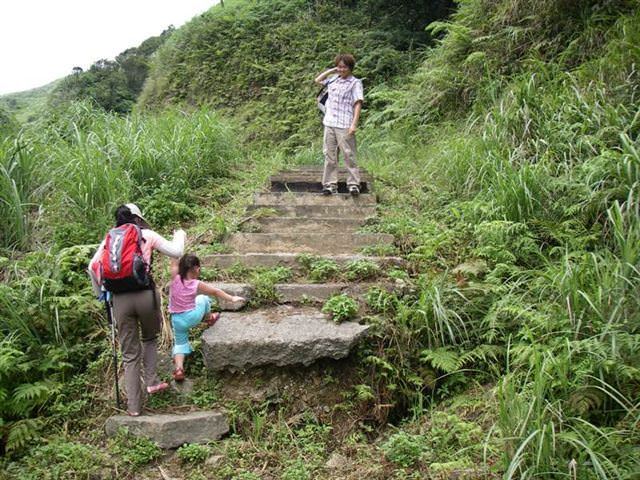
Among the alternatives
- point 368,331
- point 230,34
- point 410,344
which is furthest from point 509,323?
point 230,34

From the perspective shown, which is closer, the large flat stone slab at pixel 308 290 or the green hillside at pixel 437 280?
the green hillside at pixel 437 280

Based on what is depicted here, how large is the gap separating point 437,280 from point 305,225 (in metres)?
2.09

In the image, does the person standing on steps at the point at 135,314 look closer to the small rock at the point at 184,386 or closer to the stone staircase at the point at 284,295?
the small rock at the point at 184,386

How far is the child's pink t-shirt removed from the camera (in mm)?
3953

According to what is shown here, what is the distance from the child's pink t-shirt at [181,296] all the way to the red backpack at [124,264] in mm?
364

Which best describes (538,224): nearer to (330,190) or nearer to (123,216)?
(330,190)

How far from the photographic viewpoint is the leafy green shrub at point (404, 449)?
3.09m

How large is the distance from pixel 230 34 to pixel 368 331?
49.8ft

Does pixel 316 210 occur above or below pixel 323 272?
above

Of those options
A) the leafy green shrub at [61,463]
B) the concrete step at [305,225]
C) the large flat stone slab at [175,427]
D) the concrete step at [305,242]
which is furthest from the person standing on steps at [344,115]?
the leafy green shrub at [61,463]

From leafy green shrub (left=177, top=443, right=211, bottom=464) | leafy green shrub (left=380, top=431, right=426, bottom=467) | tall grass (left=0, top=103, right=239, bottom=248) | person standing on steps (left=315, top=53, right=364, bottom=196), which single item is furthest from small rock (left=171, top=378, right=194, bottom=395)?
person standing on steps (left=315, top=53, right=364, bottom=196)

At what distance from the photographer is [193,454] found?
3.36 metres

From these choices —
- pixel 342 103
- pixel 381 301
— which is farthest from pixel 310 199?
pixel 381 301

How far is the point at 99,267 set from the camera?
3617 millimetres
